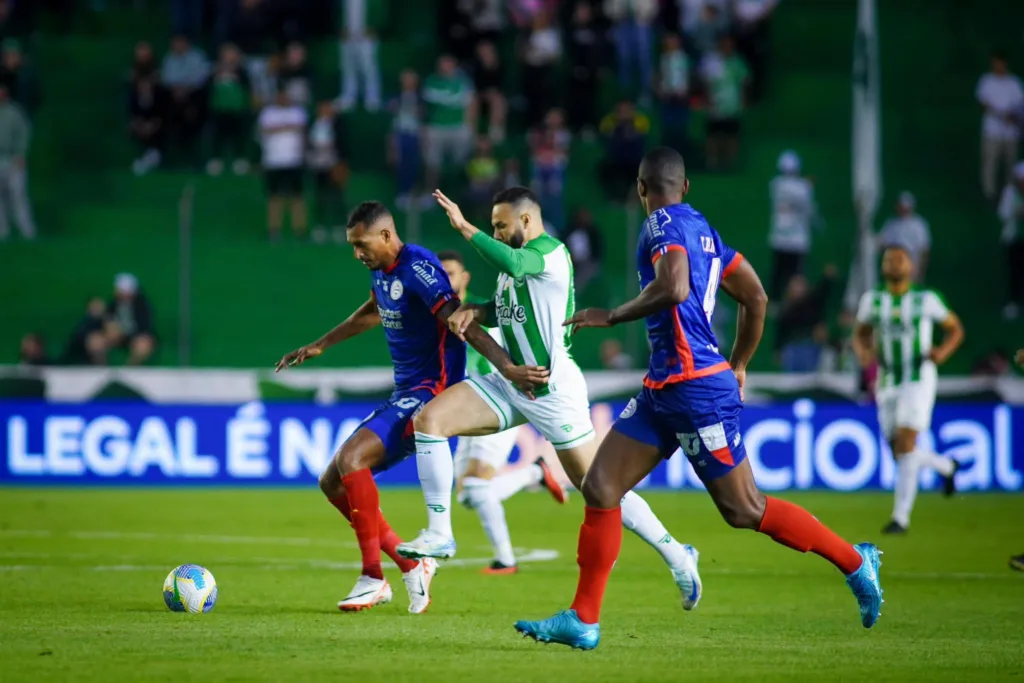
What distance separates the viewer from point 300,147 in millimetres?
26109

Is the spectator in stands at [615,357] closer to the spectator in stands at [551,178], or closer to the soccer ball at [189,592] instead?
the spectator in stands at [551,178]

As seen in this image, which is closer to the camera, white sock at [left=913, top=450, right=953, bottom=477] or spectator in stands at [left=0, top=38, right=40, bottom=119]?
white sock at [left=913, top=450, right=953, bottom=477]

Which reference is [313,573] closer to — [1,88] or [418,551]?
[418,551]

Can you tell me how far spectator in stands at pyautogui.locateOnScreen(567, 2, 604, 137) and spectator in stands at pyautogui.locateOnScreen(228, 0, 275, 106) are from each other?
5049 mm

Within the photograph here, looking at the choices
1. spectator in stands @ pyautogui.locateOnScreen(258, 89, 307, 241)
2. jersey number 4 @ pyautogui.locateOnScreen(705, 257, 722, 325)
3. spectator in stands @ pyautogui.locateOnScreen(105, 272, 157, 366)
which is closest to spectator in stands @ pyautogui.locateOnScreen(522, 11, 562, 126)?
spectator in stands @ pyautogui.locateOnScreen(258, 89, 307, 241)

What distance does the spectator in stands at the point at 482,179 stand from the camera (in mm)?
24906

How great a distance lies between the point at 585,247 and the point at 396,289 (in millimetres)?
14024

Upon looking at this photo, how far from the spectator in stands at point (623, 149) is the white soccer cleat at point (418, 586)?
16.9 metres

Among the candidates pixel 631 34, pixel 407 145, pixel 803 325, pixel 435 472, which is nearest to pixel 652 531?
pixel 435 472

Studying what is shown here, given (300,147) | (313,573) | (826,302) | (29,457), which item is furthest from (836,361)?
(313,573)

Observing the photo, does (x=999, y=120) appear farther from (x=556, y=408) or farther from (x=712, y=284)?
(x=712, y=284)

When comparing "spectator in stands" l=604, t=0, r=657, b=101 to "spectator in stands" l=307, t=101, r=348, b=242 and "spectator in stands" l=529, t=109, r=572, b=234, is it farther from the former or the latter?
"spectator in stands" l=307, t=101, r=348, b=242

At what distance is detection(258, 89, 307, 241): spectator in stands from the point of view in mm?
25938

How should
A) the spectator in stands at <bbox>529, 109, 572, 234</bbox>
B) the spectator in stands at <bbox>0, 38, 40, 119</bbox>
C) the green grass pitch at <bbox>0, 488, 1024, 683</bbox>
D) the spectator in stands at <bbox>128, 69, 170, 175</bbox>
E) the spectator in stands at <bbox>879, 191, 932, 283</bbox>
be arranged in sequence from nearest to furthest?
the green grass pitch at <bbox>0, 488, 1024, 683</bbox> → the spectator in stands at <bbox>879, 191, 932, 283</bbox> → the spectator in stands at <bbox>529, 109, 572, 234</bbox> → the spectator in stands at <bbox>0, 38, 40, 119</bbox> → the spectator in stands at <bbox>128, 69, 170, 175</bbox>
